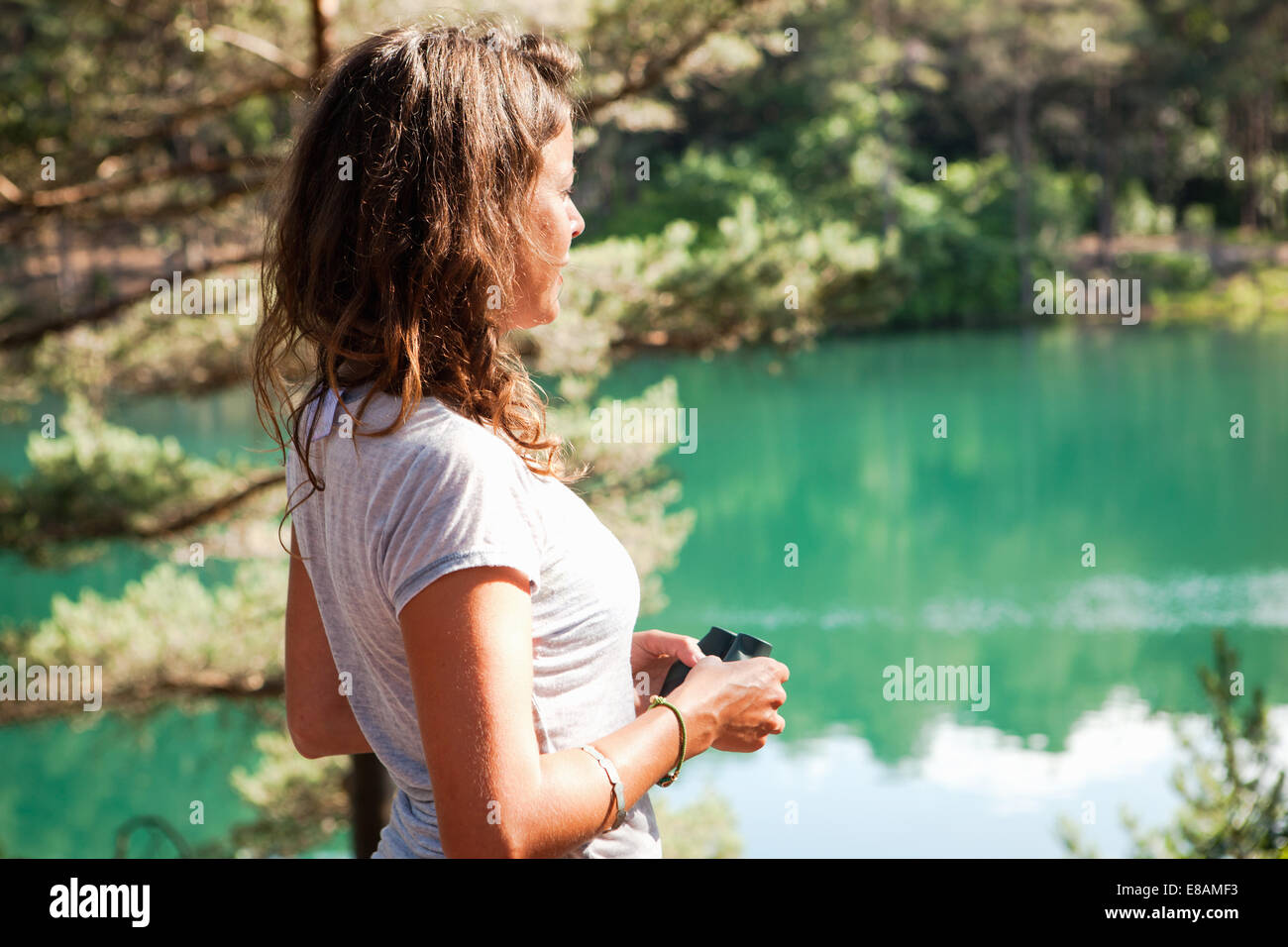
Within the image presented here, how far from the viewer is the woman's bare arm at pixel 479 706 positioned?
688mm

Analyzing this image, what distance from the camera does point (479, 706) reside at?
69 cm

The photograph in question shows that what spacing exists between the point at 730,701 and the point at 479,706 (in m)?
0.25

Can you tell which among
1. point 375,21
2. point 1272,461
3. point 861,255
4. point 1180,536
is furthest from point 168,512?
point 1272,461

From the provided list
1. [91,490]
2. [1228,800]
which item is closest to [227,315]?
[91,490]

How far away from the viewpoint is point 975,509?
11977 millimetres

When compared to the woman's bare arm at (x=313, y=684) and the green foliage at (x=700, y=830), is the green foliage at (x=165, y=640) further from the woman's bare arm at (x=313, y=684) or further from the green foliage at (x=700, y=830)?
the woman's bare arm at (x=313, y=684)

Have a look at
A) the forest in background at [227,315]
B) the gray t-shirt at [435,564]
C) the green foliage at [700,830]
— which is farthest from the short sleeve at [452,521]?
the green foliage at [700,830]

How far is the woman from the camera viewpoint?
70cm

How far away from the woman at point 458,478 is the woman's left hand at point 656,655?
10 cm

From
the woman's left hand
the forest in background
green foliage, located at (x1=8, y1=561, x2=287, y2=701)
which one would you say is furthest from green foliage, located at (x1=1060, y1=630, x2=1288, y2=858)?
green foliage, located at (x1=8, y1=561, x2=287, y2=701)

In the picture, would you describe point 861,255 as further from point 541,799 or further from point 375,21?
point 541,799

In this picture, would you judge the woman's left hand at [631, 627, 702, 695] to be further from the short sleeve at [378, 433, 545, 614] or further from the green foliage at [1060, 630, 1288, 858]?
Answer: the green foliage at [1060, 630, 1288, 858]

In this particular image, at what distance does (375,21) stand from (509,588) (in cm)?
335

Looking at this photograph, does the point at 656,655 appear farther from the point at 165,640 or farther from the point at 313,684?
the point at 165,640
